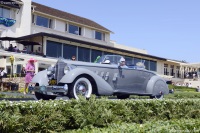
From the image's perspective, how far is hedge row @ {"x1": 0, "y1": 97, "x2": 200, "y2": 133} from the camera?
593 centimetres

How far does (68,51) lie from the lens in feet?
124

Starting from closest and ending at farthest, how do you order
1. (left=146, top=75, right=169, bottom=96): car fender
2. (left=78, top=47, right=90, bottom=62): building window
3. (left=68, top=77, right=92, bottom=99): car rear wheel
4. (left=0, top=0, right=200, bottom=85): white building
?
(left=68, top=77, right=92, bottom=99): car rear wheel
(left=146, top=75, right=169, bottom=96): car fender
(left=0, top=0, right=200, bottom=85): white building
(left=78, top=47, right=90, bottom=62): building window

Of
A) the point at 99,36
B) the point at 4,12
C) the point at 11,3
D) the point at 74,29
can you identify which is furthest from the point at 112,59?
the point at 99,36

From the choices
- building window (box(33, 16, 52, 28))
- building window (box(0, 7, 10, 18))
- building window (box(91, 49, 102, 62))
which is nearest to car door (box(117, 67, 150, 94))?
building window (box(91, 49, 102, 62))

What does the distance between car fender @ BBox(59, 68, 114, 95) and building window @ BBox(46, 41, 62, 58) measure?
26.6 m

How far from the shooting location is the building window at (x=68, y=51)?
37562mm

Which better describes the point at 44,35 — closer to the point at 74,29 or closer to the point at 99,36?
the point at 74,29

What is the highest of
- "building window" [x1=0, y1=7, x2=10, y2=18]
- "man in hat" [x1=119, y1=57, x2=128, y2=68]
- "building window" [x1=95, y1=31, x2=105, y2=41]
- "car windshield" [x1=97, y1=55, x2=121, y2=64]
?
"building window" [x1=0, y1=7, x2=10, y2=18]

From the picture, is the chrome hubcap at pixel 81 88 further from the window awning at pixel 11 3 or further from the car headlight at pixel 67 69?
the window awning at pixel 11 3

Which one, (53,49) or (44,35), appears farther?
(53,49)

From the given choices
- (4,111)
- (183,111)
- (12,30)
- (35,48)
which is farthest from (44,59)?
(4,111)

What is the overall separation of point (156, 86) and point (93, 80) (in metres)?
3.23

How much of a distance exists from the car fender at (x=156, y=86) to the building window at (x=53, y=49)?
25.1 meters

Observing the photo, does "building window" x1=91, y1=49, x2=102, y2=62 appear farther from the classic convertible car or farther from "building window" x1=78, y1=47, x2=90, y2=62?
the classic convertible car
